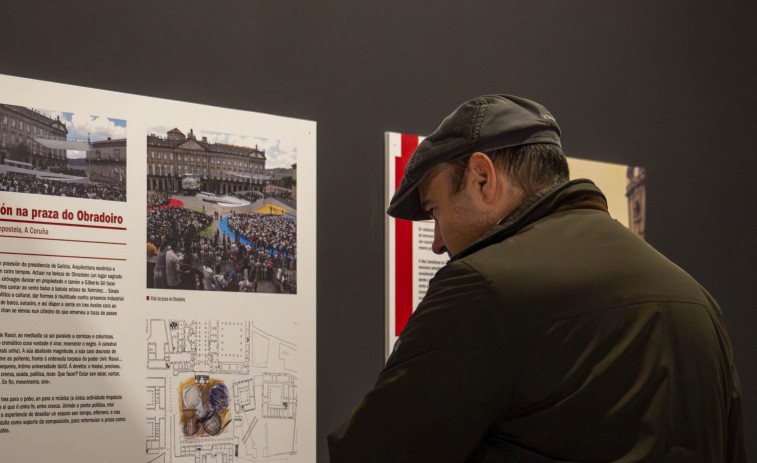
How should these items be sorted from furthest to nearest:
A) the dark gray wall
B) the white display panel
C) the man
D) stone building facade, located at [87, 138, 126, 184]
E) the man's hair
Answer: the dark gray wall → stone building facade, located at [87, 138, 126, 184] → the white display panel → the man's hair → the man

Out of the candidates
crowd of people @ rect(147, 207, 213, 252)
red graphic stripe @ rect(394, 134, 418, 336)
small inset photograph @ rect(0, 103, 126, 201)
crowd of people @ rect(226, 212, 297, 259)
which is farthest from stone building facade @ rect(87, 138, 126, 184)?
red graphic stripe @ rect(394, 134, 418, 336)

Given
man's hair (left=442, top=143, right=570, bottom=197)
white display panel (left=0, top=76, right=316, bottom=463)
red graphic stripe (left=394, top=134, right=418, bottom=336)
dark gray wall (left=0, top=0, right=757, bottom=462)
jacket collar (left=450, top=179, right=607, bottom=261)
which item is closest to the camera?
jacket collar (left=450, top=179, right=607, bottom=261)

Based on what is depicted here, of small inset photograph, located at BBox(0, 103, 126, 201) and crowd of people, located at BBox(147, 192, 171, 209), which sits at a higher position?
small inset photograph, located at BBox(0, 103, 126, 201)

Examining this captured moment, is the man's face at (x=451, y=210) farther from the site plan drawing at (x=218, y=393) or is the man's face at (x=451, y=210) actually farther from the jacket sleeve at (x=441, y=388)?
the site plan drawing at (x=218, y=393)

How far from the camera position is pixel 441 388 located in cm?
132

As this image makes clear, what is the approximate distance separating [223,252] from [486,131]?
0.97 metres

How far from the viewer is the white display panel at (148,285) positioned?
6.72 ft

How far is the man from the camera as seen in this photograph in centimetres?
131

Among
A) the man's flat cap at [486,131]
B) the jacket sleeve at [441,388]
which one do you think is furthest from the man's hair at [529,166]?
the jacket sleeve at [441,388]

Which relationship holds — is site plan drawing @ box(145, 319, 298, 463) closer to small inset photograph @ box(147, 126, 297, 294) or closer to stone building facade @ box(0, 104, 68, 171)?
small inset photograph @ box(147, 126, 297, 294)

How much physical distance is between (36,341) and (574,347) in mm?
1276

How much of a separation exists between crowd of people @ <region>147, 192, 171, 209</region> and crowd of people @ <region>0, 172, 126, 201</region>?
0.21ft

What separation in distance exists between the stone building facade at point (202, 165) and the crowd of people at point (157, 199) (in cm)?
1

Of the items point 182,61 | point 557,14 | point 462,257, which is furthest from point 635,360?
point 557,14
